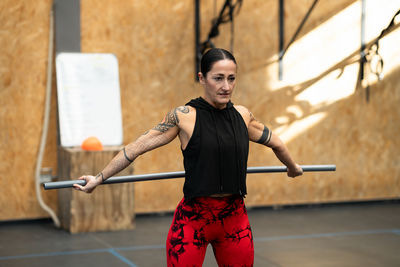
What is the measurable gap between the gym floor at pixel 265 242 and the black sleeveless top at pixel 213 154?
2.03m

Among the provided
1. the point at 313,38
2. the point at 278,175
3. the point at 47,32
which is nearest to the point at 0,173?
the point at 47,32

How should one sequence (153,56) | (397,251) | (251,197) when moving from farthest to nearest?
1. (251,197)
2. (153,56)
3. (397,251)

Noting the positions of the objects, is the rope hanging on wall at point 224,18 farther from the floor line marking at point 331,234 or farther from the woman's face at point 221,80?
the woman's face at point 221,80

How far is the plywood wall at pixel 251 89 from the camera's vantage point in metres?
5.78

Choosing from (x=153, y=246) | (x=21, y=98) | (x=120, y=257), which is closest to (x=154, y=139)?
(x=120, y=257)

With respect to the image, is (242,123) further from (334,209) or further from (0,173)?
(334,209)

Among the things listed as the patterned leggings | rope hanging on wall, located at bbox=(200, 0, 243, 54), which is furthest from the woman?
rope hanging on wall, located at bbox=(200, 0, 243, 54)

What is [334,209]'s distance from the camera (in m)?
6.74

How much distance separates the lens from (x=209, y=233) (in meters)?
2.60

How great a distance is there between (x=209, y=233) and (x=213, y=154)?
1.13 feet

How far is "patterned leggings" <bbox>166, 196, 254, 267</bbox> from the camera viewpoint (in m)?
2.57

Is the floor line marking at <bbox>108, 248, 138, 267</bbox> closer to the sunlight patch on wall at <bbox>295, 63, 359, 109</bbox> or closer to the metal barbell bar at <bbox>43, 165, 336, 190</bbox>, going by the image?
the metal barbell bar at <bbox>43, 165, 336, 190</bbox>

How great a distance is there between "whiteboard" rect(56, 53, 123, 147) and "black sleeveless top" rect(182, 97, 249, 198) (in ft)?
10.3

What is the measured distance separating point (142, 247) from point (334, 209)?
2647mm
